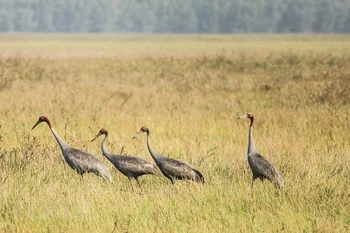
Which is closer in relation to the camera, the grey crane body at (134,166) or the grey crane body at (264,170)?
the grey crane body at (264,170)

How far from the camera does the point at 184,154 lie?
1279cm

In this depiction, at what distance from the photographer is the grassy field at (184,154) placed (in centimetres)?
857

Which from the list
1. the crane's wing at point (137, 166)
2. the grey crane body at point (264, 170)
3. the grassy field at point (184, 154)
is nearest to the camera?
the grassy field at point (184, 154)

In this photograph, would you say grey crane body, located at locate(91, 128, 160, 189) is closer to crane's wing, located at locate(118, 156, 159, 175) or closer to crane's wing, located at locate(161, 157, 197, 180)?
crane's wing, located at locate(118, 156, 159, 175)

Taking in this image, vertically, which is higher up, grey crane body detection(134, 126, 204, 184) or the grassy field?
grey crane body detection(134, 126, 204, 184)

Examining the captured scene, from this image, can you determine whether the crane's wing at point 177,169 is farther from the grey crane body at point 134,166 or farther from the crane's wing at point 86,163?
the crane's wing at point 86,163

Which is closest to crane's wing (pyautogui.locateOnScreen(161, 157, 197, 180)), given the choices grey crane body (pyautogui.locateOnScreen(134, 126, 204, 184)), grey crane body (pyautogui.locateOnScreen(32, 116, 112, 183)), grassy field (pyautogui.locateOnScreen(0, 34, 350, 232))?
grey crane body (pyautogui.locateOnScreen(134, 126, 204, 184))

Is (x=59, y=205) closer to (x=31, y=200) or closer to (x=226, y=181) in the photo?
(x=31, y=200)

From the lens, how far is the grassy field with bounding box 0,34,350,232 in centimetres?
857

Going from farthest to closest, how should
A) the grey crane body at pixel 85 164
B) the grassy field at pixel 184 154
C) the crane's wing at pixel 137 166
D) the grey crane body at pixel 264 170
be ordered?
the grey crane body at pixel 85 164 < the crane's wing at pixel 137 166 < the grey crane body at pixel 264 170 < the grassy field at pixel 184 154

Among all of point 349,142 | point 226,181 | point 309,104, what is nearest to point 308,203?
point 226,181

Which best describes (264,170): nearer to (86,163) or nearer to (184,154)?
(86,163)

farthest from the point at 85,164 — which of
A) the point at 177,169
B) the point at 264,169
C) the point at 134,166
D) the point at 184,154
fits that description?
the point at 184,154

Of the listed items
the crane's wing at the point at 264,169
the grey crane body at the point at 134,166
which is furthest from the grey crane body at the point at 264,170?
the grey crane body at the point at 134,166
